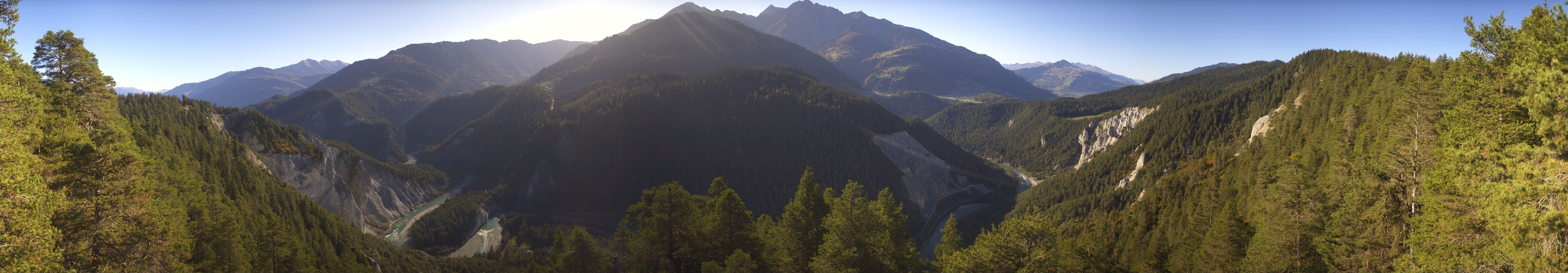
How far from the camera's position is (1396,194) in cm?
2567

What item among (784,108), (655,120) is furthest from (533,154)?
(784,108)

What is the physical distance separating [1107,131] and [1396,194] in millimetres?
172054

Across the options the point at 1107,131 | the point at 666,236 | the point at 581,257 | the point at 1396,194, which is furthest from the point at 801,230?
the point at 1107,131

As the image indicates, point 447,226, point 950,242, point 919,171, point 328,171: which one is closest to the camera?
point 950,242

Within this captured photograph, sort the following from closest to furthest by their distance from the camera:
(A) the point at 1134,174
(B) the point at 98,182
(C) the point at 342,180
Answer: (B) the point at 98,182
(A) the point at 1134,174
(C) the point at 342,180


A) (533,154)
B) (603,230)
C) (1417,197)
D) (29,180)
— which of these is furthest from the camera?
(533,154)

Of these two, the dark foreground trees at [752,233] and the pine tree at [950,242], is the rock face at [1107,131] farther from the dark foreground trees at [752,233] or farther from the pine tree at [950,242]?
the dark foreground trees at [752,233]

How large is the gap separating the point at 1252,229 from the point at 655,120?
5902 inches

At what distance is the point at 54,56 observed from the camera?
31.2 m

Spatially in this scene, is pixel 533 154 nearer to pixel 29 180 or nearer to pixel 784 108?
pixel 784 108

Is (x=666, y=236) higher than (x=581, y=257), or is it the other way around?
(x=666, y=236)

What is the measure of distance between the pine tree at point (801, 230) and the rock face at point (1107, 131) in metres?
148

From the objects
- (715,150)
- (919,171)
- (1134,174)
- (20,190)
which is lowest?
(919,171)

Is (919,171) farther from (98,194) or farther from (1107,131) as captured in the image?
(98,194)
